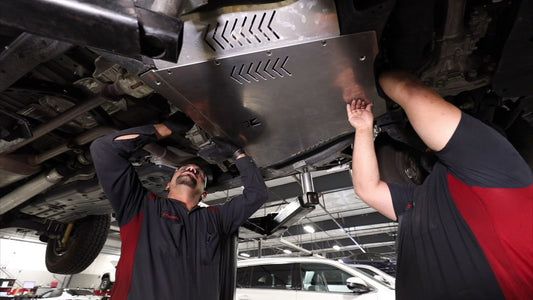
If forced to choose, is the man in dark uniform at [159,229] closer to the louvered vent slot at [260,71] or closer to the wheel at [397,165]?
the louvered vent slot at [260,71]

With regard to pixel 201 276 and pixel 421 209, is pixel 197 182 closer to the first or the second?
pixel 201 276

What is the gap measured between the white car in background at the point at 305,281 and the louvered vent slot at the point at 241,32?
324cm

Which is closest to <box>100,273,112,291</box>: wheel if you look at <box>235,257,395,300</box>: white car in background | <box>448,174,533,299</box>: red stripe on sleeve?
<box>235,257,395,300</box>: white car in background

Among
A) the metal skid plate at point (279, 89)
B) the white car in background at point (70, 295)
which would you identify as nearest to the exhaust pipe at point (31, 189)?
the metal skid plate at point (279, 89)

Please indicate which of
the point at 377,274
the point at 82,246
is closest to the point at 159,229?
the point at 82,246

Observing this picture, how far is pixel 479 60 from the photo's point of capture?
109cm

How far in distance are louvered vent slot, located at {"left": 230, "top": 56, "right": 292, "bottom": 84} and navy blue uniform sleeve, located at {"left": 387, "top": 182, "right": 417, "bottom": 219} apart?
678mm

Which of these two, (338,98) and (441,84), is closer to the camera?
(338,98)

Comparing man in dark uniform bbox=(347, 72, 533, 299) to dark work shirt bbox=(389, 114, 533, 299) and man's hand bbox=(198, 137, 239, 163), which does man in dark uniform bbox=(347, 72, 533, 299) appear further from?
man's hand bbox=(198, 137, 239, 163)

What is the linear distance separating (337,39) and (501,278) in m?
0.74

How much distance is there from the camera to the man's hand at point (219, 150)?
1.32m

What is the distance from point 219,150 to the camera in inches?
53.3

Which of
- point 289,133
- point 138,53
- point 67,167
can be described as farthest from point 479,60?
point 67,167

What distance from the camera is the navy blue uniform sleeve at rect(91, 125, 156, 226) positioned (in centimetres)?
131
